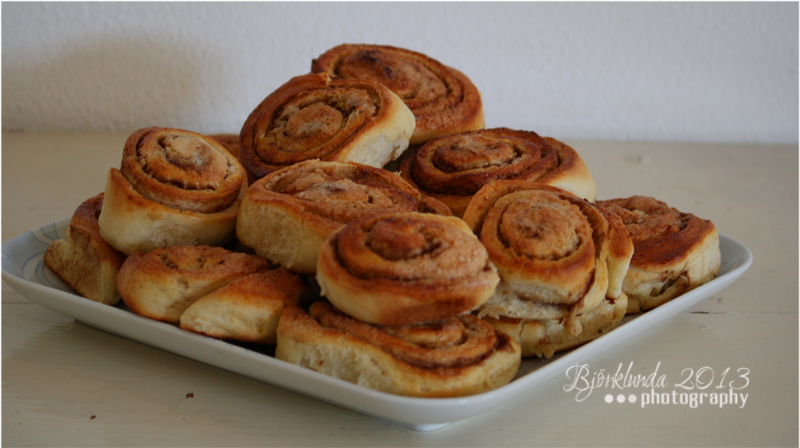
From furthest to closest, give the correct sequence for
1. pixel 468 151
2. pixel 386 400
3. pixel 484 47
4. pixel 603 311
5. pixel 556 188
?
pixel 484 47, pixel 468 151, pixel 556 188, pixel 603 311, pixel 386 400

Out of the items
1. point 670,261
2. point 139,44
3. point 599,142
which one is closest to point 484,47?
point 599,142

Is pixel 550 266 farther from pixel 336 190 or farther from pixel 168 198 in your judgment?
pixel 168 198

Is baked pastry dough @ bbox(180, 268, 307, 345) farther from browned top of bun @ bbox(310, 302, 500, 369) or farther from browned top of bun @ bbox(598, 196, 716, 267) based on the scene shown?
browned top of bun @ bbox(598, 196, 716, 267)

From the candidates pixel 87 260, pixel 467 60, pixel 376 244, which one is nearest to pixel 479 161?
pixel 376 244

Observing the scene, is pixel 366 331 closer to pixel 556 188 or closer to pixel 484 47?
pixel 556 188

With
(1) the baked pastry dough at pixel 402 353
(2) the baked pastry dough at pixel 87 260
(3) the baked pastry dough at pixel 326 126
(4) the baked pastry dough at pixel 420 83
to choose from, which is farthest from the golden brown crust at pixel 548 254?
(2) the baked pastry dough at pixel 87 260

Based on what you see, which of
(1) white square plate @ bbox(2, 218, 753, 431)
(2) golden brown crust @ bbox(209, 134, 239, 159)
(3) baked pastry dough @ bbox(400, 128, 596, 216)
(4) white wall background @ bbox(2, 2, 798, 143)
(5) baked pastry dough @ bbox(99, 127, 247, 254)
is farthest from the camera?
(4) white wall background @ bbox(2, 2, 798, 143)

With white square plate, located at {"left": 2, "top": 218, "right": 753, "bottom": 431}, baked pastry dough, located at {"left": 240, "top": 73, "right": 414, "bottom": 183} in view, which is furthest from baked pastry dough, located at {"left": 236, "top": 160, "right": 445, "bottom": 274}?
white square plate, located at {"left": 2, "top": 218, "right": 753, "bottom": 431}
